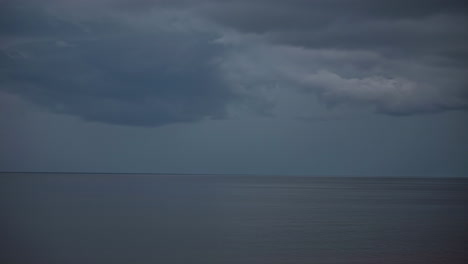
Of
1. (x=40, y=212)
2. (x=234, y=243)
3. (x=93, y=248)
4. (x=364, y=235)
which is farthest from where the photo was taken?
(x=40, y=212)

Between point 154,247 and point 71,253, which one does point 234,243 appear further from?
point 71,253

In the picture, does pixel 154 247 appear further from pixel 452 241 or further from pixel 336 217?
pixel 336 217

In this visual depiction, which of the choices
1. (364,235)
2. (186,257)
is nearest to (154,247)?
(186,257)

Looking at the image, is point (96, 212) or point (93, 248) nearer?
point (93, 248)

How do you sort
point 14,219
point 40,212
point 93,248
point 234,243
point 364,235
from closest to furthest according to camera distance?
point 93,248 → point 234,243 → point 364,235 → point 14,219 → point 40,212

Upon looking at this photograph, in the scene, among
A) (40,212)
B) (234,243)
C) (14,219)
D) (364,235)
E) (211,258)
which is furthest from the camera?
(40,212)

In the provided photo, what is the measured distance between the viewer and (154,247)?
25797 mm

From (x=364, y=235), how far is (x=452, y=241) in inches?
186

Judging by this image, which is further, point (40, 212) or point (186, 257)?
point (40, 212)

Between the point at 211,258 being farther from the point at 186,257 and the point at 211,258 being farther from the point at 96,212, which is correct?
the point at 96,212

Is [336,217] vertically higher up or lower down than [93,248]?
higher up

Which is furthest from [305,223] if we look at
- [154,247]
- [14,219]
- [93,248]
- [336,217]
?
[14,219]

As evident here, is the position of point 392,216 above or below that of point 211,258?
above

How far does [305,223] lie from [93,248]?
1657cm
